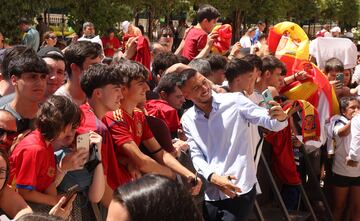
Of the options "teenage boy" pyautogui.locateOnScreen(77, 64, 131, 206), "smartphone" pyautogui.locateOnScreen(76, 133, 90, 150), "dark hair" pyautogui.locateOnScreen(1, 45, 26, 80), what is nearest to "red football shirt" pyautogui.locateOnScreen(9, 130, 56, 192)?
"smartphone" pyautogui.locateOnScreen(76, 133, 90, 150)

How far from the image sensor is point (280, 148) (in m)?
6.43

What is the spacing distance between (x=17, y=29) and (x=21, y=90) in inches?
358

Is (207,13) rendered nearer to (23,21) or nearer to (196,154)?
(196,154)

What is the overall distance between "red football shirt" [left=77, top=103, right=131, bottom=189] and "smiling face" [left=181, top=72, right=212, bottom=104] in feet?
3.01

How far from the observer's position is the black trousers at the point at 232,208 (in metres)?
4.84

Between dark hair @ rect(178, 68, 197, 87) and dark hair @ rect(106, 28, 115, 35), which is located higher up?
dark hair @ rect(178, 68, 197, 87)

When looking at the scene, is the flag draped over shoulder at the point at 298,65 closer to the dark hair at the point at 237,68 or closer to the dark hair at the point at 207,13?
the dark hair at the point at 207,13

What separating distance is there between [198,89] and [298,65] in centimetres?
303

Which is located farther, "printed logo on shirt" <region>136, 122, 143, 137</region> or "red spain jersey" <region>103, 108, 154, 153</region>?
"printed logo on shirt" <region>136, 122, 143, 137</region>

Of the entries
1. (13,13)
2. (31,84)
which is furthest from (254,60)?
(13,13)

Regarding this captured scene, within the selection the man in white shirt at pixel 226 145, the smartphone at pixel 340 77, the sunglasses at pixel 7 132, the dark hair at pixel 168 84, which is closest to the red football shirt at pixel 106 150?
the sunglasses at pixel 7 132

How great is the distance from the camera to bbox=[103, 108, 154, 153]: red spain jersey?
4199 millimetres

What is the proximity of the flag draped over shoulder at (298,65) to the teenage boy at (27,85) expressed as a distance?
3.31 metres

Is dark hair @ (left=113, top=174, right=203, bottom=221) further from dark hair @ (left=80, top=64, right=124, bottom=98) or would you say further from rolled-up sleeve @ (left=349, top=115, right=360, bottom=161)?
rolled-up sleeve @ (left=349, top=115, right=360, bottom=161)
